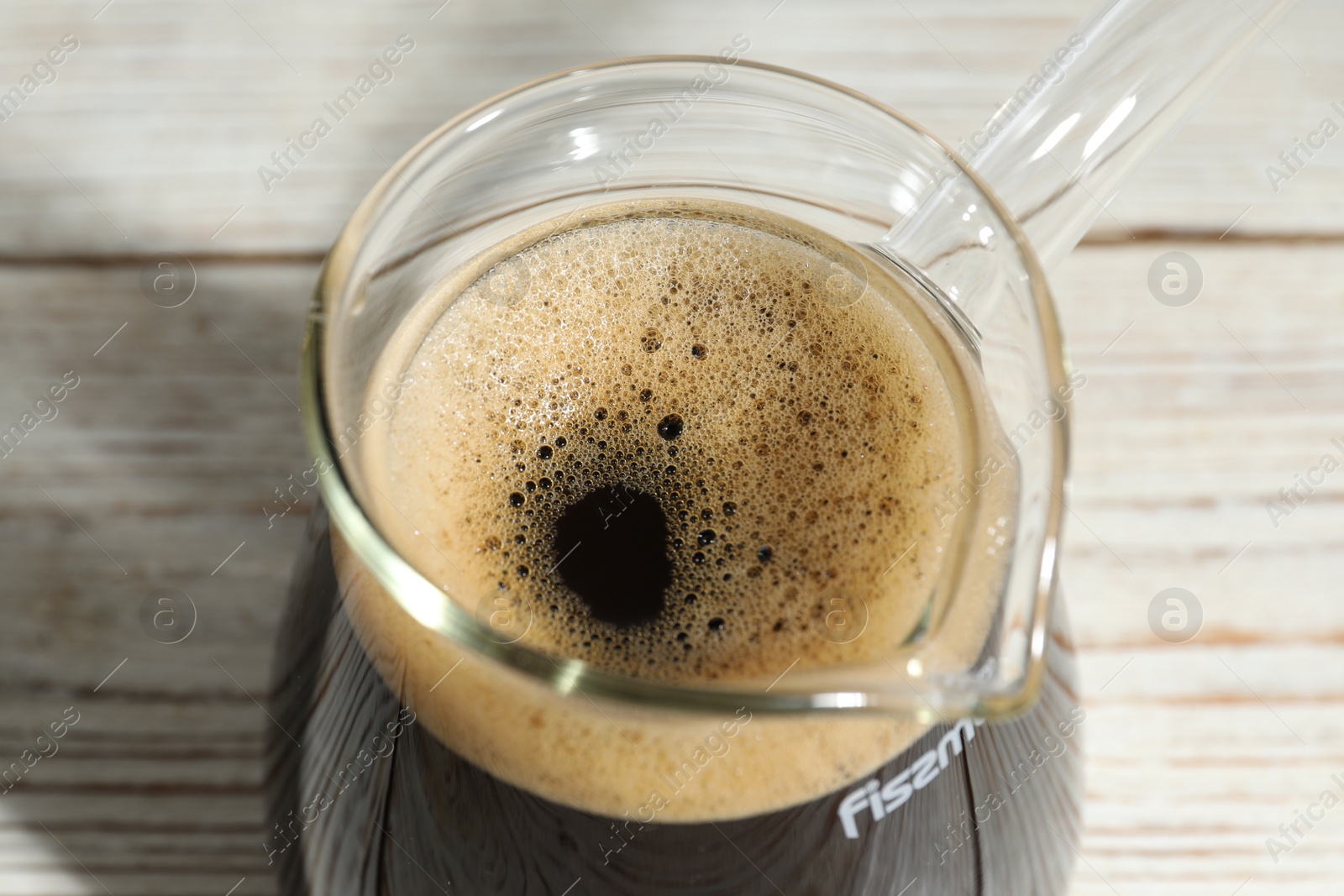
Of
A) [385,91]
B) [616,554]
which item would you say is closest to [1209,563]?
[616,554]

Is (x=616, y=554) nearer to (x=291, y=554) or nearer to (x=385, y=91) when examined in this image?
(x=291, y=554)

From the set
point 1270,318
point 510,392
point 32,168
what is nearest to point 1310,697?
point 1270,318

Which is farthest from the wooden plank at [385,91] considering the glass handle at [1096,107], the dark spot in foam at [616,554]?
the dark spot in foam at [616,554]

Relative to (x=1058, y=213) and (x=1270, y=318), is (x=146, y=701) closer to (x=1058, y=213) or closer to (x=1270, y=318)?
(x=1058, y=213)

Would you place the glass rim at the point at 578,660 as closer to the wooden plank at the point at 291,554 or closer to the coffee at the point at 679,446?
the coffee at the point at 679,446

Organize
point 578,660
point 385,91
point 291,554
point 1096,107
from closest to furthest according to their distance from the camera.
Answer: point 578,660 < point 1096,107 < point 291,554 < point 385,91

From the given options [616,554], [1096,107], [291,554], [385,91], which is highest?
[1096,107]
